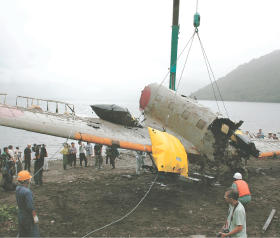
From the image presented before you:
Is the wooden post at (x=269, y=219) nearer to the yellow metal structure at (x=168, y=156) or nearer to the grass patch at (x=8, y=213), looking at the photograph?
the yellow metal structure at (x=168, y=156)

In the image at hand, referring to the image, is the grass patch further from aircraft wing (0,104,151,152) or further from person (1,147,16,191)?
aircraft wing (0,104,151,152)

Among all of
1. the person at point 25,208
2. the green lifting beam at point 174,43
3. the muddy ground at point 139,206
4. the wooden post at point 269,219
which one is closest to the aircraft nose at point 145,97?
the green lifting beam at point 174,43

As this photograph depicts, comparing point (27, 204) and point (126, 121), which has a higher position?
point (126, 121)

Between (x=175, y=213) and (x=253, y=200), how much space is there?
12.2 feet

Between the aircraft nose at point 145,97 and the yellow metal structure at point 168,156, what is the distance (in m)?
4.91

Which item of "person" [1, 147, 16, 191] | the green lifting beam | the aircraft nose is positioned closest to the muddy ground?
"person" [1, 147, 16, 191]

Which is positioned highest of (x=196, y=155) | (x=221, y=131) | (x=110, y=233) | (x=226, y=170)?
(x=221, y=131)

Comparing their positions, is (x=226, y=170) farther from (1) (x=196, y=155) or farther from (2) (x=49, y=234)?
(2) (x=49, y=234)

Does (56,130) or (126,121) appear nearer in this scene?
(56,130)

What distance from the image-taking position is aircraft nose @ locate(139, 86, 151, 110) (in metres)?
14.1

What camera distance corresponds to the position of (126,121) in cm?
1147

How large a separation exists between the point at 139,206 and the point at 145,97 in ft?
22.8

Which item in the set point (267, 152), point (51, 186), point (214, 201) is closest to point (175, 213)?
point (214, 201)

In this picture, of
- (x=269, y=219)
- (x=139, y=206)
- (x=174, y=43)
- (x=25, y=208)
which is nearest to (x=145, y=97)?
(x=174, y=43)
